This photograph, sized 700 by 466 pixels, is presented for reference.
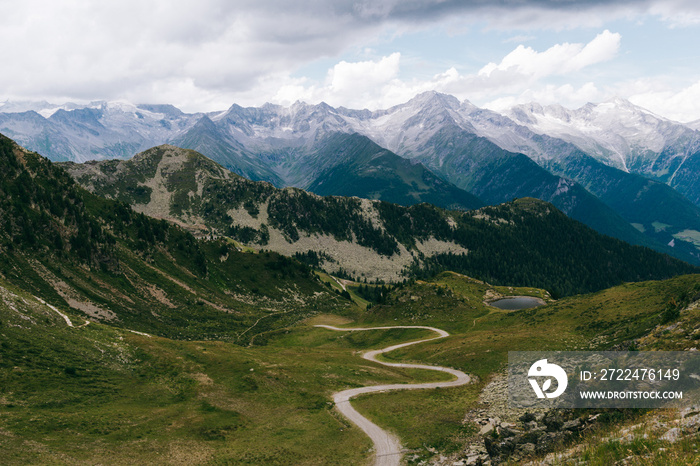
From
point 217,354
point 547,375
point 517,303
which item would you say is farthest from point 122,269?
point 517,303

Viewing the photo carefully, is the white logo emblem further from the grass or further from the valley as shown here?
the grass

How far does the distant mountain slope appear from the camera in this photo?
339ft

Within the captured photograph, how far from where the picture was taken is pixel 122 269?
128625mm

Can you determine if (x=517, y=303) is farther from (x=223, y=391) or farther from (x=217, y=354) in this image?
(x=223, y=391)

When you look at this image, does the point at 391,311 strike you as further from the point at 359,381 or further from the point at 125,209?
the point at 125,209

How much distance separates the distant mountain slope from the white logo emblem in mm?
86398

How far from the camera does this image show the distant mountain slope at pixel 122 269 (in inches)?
4063

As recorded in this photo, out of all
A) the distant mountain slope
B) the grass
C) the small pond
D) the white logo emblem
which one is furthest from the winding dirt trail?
the small pond

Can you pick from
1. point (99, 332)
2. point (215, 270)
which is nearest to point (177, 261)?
point (215, 270)

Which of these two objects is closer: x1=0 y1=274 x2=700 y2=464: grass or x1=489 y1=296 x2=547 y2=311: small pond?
x1=0 y1=274 x2=700 y2=464: grass

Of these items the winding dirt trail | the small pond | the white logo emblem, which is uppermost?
the white logo emblem

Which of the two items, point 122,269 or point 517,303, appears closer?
point 122,269

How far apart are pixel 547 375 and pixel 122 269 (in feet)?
418

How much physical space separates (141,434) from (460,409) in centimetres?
3511
